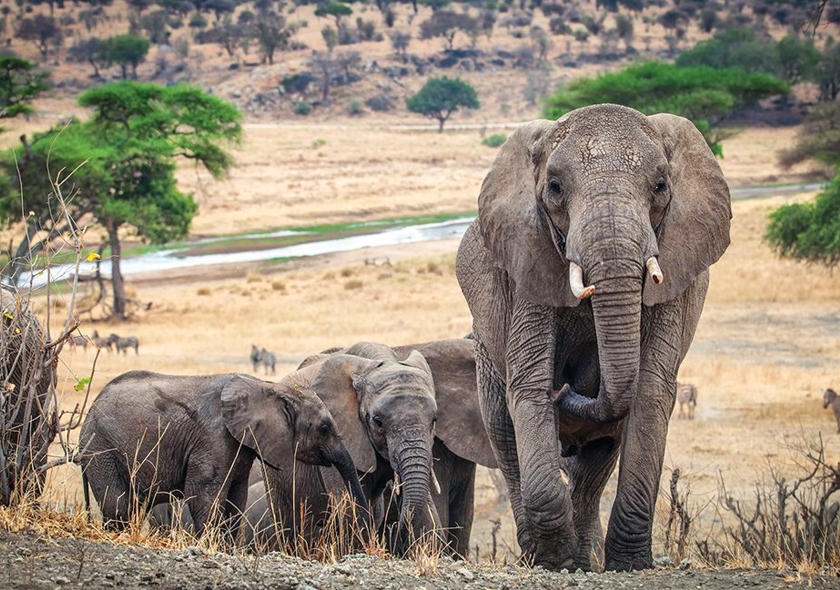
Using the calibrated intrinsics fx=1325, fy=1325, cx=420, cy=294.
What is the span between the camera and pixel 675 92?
4466 cm

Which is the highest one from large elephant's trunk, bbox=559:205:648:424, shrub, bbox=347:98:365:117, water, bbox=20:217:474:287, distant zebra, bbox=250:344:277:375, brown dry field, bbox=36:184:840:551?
large elephant's trunk, bbox=559:205:648:424

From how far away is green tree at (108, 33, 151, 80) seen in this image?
83938 mm

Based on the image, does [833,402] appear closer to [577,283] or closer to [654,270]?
[654,270]

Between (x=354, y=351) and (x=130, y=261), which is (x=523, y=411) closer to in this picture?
(x=354, y=351)

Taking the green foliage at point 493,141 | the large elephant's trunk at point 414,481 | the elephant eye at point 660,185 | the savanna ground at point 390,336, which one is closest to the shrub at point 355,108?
the green foliage at point 493,141

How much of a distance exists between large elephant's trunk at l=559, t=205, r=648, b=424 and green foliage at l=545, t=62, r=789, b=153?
35422mm

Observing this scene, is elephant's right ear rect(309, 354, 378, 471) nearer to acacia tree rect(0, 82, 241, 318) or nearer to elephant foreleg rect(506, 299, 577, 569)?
elephant foreleg rect(506, 299, 577, 569)

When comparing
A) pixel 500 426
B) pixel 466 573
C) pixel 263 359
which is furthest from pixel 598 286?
pixel 263 359

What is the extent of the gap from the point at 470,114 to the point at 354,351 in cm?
7645

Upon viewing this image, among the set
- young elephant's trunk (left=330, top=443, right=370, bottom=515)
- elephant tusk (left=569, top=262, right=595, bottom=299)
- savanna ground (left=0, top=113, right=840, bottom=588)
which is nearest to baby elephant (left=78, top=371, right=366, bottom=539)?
young elephant's trunk (left=330, top=443, right=370, bottom=515)

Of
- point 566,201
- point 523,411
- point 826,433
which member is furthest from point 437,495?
point 826,433

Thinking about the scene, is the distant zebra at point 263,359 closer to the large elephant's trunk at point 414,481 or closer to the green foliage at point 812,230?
the green foliage at point 812,230

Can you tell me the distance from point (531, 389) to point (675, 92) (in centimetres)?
3969

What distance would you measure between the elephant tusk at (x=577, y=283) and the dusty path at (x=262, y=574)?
1.19 meters
